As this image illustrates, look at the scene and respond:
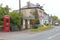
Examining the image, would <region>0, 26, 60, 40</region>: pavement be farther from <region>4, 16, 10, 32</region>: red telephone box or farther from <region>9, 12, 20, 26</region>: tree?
<region>9, 12, 20, 26</region>: tree

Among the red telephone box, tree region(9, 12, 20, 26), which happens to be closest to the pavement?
the red telephone box

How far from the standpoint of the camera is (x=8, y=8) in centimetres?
5669

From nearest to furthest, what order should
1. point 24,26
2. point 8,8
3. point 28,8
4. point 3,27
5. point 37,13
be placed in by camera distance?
point 3,27 → point 24,26 → point 8,8 → point 37,13 → point 28,8

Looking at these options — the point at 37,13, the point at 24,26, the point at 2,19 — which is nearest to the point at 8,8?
the point at 24,26

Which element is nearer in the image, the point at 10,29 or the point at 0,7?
the point at 10,29

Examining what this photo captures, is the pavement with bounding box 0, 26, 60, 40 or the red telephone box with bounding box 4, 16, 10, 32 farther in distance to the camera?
the red telephone box with bounding box 4, 16, 10, 32

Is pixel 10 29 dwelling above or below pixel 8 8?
below

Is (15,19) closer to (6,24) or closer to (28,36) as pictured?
(6,24)

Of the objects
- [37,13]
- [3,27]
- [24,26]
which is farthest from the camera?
[37,13]

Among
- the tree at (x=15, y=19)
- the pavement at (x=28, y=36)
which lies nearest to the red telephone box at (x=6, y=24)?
the tree at (x=15, y=19)

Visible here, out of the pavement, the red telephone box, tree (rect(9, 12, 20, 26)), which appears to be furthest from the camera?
tree (rect(9, 12, 20, 26))

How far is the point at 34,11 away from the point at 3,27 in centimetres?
4865

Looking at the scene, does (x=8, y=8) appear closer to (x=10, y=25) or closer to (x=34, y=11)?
(x=10, y=25)

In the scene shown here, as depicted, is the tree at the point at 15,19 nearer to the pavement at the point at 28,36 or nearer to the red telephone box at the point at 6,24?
the red telephone box at the point at 6,24
